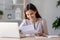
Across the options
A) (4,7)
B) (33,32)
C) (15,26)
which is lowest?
(33,32)

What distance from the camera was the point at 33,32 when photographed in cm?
221

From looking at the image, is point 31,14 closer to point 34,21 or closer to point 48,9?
point 34,21

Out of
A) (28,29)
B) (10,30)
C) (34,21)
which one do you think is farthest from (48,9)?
(10,30)

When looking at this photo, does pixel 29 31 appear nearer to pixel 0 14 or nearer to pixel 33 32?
pixel 33 32

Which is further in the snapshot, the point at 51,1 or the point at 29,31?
the point at 51,1

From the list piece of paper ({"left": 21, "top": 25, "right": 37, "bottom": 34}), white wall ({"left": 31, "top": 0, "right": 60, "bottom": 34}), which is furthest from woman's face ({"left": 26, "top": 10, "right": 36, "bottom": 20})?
white wall ({"left": 31, "top": 0, "right": 60, "bottom": 34})

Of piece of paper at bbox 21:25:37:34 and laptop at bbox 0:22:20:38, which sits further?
piece of paper at bbox 21:25:37:34

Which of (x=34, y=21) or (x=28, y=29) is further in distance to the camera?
(x=34, y=21)

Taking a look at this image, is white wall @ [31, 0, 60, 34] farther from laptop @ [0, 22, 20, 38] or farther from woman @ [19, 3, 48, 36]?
laptop @ [0, 22, 20, 38]

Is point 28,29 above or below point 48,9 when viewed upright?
below

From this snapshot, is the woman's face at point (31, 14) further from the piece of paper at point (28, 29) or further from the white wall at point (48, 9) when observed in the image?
the white wall at point (48, 9)

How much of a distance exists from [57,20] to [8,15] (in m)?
1.19

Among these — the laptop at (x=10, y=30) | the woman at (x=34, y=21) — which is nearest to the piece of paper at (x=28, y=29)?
the woman at (x=34, y=21)

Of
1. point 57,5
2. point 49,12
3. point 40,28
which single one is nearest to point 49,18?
point 49,12
